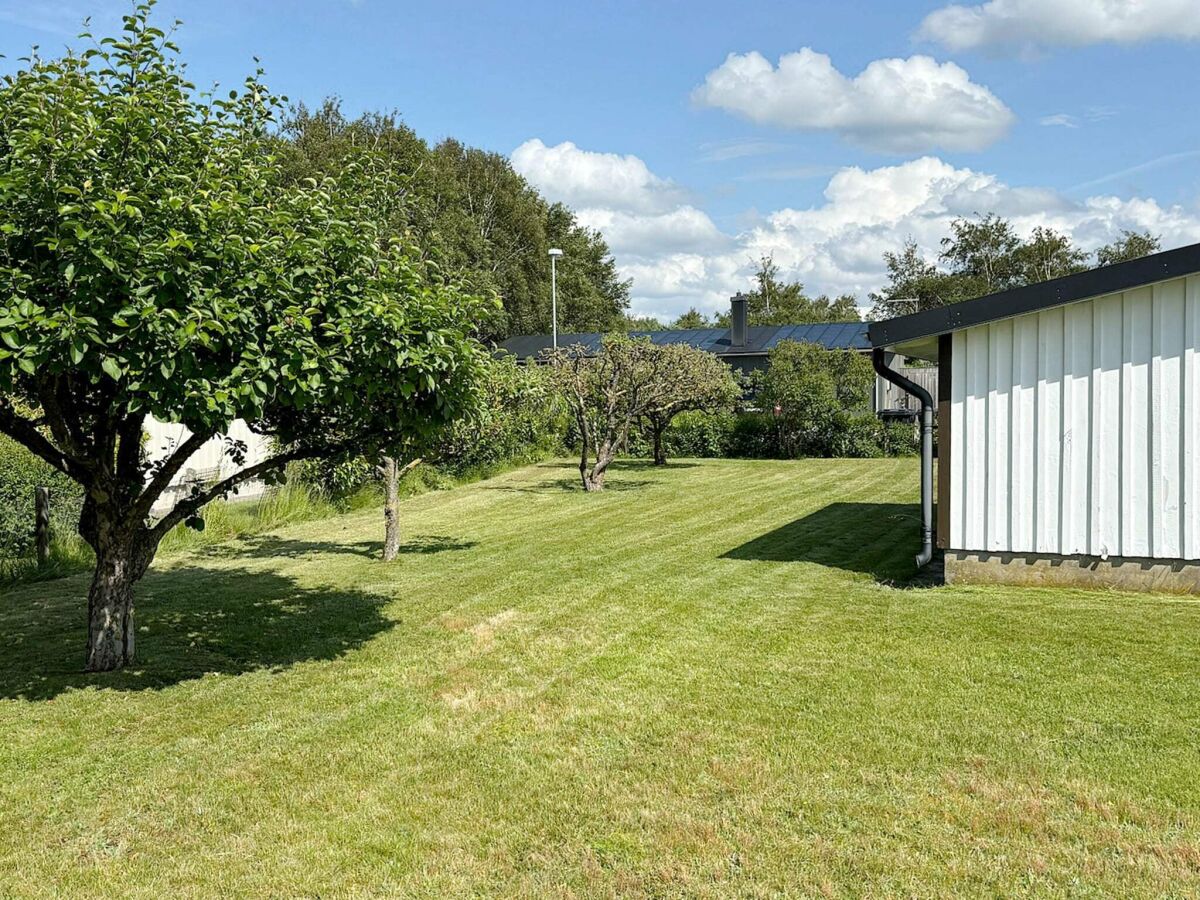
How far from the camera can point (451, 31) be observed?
41.6ft

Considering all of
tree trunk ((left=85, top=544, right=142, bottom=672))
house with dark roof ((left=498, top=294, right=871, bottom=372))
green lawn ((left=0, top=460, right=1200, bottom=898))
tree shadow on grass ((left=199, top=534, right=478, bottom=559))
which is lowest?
green lawn ((left=0, top=460, right=1200, bottom=898))

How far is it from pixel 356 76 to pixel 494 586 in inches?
294

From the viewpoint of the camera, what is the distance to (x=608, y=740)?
16.0 feet

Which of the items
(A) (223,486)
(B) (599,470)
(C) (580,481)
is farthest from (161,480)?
(C) (580,481)

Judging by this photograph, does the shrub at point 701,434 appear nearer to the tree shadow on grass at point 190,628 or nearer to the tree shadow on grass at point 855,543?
the tree shadow on grass at point 855,543

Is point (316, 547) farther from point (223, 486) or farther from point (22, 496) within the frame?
Result: point (223, 486)

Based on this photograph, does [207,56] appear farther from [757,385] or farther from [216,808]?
[757,385]

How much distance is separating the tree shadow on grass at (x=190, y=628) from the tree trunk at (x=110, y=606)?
5.1 inches

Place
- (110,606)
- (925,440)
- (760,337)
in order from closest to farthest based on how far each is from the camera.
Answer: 1. (110,606)
2. (925,440)
3. (760,337)

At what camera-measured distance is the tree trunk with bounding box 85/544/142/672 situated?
6168 mm

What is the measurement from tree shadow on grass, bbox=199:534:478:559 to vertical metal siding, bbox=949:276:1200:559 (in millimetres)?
6386

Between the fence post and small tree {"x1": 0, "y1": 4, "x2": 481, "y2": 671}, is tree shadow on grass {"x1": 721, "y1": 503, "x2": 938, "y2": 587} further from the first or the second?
the fence post

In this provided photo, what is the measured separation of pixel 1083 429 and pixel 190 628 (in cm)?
773

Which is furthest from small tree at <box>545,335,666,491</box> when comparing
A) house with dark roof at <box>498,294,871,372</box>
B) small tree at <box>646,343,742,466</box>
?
house with dark roof at <box>498,294,871,372</box>
